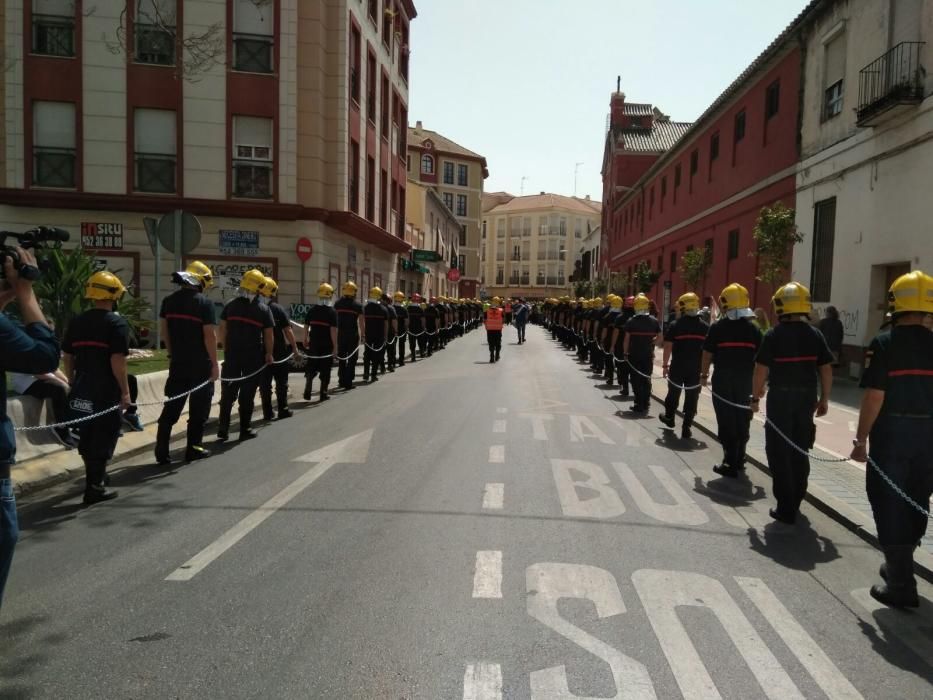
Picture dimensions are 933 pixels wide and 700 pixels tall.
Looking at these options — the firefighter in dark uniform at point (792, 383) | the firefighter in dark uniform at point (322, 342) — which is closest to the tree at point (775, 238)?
the firefighter in dark uniform at point (322, 342)

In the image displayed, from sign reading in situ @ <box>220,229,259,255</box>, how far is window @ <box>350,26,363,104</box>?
6.61 meters

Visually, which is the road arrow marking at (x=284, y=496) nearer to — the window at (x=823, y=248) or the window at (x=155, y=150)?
the window at (x=823, y=248)

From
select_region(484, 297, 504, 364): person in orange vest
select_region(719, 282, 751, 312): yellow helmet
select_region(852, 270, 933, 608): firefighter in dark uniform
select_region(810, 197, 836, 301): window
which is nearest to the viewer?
select_region(852, 270, 933, 608): firefighter in dark uniform

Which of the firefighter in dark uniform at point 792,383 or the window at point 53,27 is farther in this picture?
the window at point 53,27

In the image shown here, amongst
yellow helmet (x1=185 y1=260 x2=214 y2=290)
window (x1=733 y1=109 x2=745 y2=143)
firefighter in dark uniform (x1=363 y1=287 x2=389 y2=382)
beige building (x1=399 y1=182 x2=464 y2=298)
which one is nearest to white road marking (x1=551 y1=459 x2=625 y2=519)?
yellow helmet (x1=185 y1=260 x2=214 y2=290)

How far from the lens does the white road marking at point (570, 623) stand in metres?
3.11

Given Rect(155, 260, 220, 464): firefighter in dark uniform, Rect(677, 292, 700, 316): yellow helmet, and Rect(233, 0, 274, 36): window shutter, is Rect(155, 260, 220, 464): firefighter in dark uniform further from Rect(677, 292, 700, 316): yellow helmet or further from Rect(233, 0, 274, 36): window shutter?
Rect(233, 0, 274, 36): window shutter

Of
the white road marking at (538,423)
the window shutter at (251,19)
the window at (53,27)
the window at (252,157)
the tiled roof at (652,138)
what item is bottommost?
the white road marking at (538,423)

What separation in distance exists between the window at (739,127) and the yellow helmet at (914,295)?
2218 cm

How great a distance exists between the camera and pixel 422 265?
45094 millimetres

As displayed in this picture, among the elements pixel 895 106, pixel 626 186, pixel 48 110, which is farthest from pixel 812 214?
pixel 626 186

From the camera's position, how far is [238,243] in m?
20.9

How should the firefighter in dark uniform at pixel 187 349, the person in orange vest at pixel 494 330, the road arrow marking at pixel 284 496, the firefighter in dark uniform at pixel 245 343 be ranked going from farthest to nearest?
the person in orange vest at pixel 494 330 → the firefighter in dark uniform at pixel 245 343 → the firefighter in dark uniform at pixel 187 349 → the road arrow marking at pixel 284 496

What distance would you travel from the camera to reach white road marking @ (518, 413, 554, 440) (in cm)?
938
